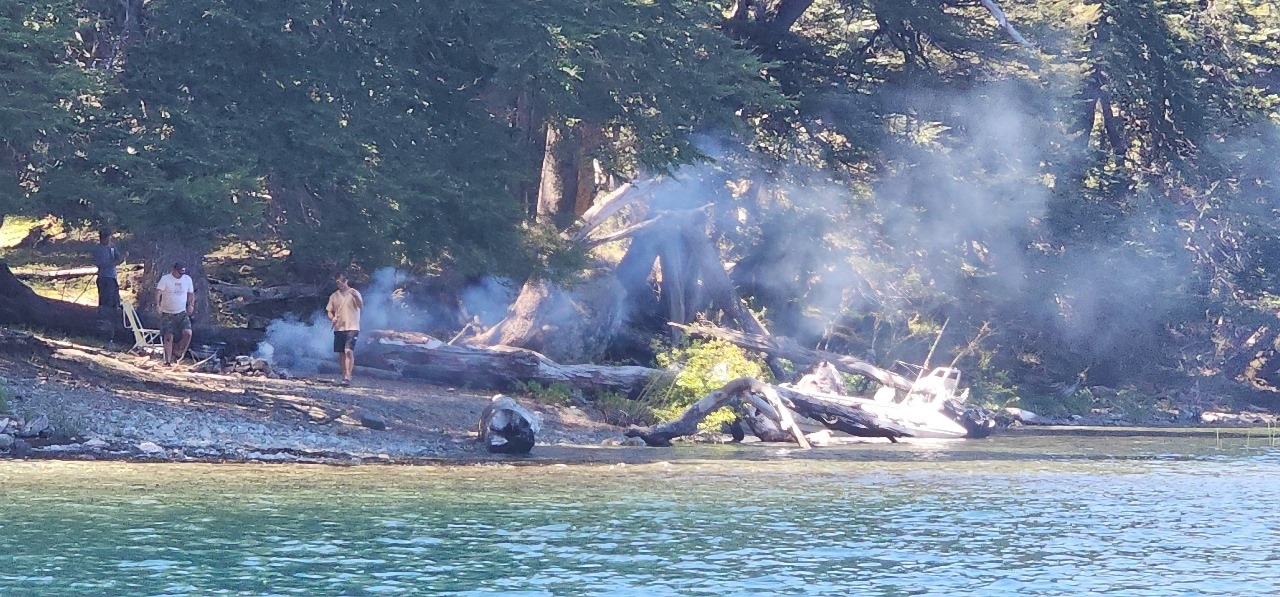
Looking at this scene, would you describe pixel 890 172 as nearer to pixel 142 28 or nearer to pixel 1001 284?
pixel 1001 284

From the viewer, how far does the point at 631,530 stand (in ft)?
46.0

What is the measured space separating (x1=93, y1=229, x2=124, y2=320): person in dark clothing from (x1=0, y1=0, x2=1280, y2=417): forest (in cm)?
66

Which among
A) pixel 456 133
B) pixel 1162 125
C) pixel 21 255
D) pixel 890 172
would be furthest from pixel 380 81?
pixel 1162 125

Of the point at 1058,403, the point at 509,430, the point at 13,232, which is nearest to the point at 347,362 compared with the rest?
the point at 509,430

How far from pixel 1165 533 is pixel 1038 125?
2137 centimetres

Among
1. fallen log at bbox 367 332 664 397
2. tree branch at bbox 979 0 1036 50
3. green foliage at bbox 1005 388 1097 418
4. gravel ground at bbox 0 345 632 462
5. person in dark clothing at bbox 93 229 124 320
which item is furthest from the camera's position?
green foliage at bbox 1005 388 1097 418

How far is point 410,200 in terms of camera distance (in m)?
22.8

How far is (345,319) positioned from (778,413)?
6.38 meters

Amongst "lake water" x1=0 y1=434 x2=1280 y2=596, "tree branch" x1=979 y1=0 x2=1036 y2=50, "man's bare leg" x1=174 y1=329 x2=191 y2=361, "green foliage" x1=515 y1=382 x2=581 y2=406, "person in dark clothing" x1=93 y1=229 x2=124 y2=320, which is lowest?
"lake water" x1=0 y1=434 x2=1280 y2=596

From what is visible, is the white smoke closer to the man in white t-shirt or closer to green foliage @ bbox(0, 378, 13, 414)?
the man in white t-shirt

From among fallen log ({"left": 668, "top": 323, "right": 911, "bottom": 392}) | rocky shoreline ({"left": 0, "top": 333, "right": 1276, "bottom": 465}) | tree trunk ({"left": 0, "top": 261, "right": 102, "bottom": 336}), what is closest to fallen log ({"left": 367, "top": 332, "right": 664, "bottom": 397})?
rocky shoreline ({"left": 0, "top": 333, "right": 1276, "bottom": 465})

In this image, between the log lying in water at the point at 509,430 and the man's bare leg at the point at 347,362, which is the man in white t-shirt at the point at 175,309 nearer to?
the man's bare leg at the point at 347,362

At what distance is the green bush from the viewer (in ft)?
90.2

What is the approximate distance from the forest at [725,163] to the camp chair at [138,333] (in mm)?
1047
